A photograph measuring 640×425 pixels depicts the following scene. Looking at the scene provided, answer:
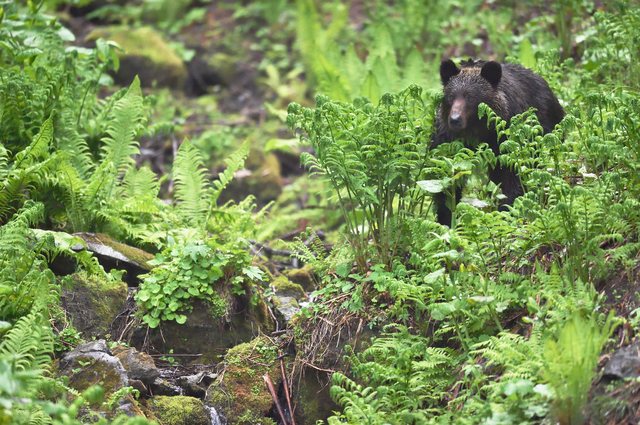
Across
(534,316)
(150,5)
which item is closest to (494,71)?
(534,316)

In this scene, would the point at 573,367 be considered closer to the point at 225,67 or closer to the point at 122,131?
the point at 122,131

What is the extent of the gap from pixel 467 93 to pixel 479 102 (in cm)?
14

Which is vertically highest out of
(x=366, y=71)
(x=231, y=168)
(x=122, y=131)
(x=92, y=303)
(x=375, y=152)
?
(x=366, y=71)

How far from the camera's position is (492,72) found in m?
4.90

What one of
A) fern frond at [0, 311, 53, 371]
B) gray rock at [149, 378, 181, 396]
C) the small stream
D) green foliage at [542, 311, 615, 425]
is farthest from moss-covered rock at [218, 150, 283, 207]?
green foliage at [542, 311, 615, 425]

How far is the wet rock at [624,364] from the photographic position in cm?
296

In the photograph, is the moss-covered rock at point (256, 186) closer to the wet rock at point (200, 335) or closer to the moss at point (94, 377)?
the wet rock at point (200, 335)

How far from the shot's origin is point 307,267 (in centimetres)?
588

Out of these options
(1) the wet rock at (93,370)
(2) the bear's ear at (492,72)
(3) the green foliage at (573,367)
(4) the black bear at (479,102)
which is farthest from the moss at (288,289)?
(3) the green foliage at (573,367)

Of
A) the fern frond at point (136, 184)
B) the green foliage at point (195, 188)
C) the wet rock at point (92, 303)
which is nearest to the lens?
the wet rock at point (92, 303)

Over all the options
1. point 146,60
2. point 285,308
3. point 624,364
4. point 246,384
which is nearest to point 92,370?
point 246,384

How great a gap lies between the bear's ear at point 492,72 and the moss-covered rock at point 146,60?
7.56 m

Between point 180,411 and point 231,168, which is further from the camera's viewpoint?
point 231,168

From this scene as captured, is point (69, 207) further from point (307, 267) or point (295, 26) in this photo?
point (295, 26)
